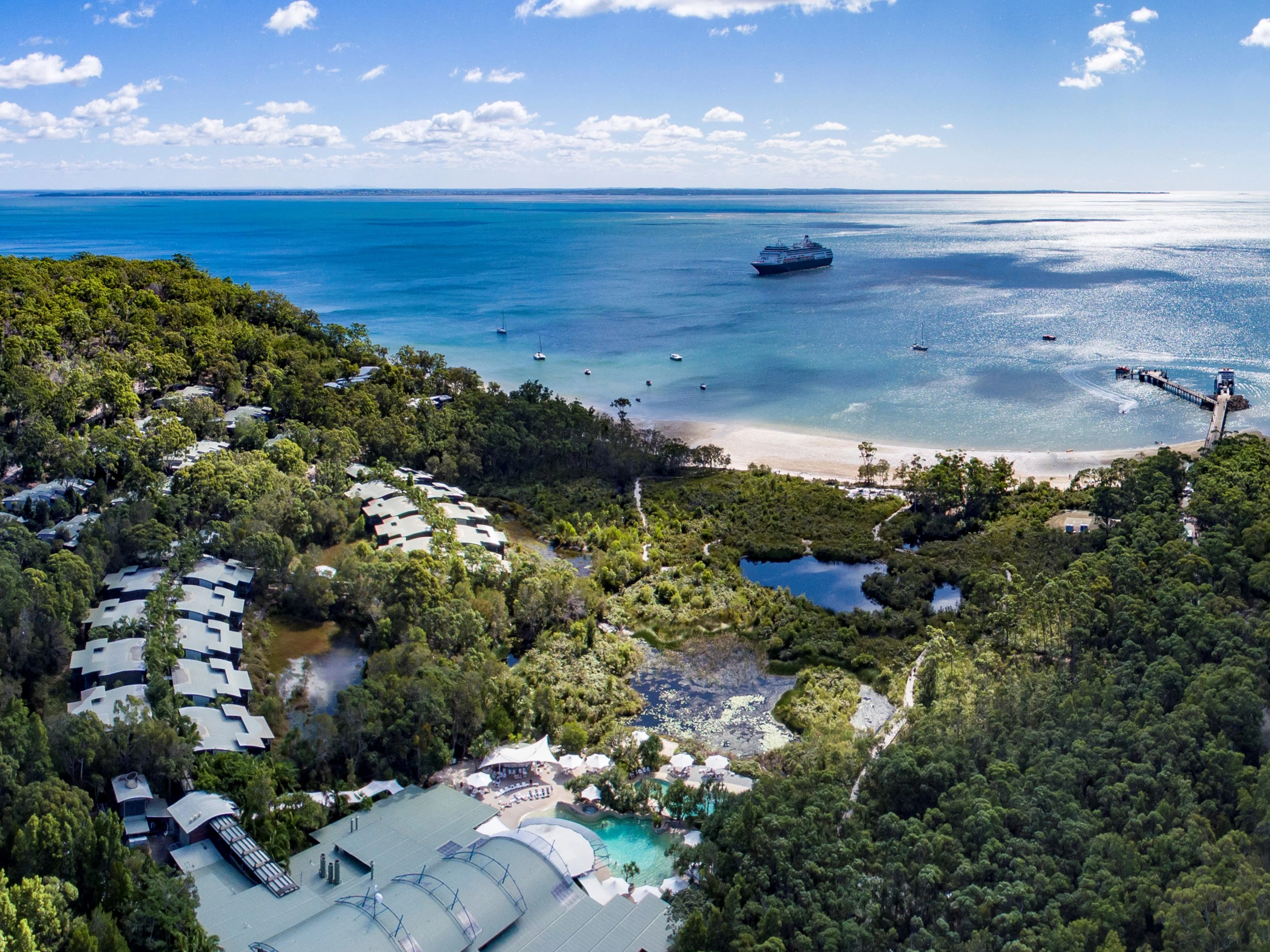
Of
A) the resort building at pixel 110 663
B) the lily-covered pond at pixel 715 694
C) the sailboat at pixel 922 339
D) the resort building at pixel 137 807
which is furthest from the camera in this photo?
the sailboat at pixel 922 339

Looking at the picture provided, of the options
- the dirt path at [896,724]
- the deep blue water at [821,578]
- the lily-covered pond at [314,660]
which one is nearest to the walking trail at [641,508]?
the deep blue water at [821,578]

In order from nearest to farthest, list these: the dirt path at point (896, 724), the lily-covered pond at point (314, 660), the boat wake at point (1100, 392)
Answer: the dirt path at point (896, 724)
the lily-covered pond at point (314, 660)
the boat wake at point (1100, 392)

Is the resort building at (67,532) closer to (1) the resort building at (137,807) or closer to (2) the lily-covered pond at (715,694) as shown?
(1) the resort building at (137,807)

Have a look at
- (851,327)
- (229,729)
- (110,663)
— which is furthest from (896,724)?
(851,327)

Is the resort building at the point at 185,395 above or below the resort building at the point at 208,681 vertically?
above

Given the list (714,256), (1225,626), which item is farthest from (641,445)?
(714,256)

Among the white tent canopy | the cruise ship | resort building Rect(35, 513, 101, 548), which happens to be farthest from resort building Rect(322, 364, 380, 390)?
the cruise ship

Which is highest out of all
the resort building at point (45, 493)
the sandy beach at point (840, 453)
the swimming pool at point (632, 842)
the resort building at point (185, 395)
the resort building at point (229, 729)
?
the resort building at point (185, 395)

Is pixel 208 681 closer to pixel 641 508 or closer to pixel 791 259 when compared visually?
pixel 641 508
